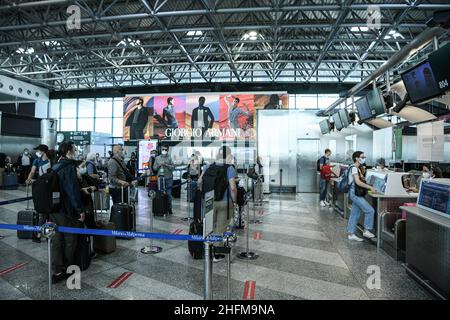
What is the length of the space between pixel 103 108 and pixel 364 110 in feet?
64.8

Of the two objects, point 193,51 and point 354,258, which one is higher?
point 193,51

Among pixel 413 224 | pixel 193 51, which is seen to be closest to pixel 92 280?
pixel 413 224

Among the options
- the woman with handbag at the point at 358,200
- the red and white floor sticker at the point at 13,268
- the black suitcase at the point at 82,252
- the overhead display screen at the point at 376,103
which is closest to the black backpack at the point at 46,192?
the black suitcase at the point at 82,252

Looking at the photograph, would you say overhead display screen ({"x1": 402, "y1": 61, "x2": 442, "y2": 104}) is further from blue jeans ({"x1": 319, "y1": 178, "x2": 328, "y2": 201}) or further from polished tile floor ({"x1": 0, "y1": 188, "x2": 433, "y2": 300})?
blue jeans ({"x1": 319, "y1": 178, "x2": 328, "y2": 201})

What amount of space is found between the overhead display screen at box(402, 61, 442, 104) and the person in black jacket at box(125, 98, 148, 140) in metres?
16.2

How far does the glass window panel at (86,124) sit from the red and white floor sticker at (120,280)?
69.8 feet

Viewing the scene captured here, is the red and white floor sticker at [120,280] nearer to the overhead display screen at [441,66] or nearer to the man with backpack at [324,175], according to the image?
the overhead display screen at [441,66]

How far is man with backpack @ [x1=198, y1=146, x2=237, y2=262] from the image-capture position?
15.9ft

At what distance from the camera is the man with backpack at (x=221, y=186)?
4840mm

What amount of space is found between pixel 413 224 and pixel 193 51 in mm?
13396

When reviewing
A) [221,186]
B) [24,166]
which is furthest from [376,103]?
[24,166]

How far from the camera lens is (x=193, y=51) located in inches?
601
